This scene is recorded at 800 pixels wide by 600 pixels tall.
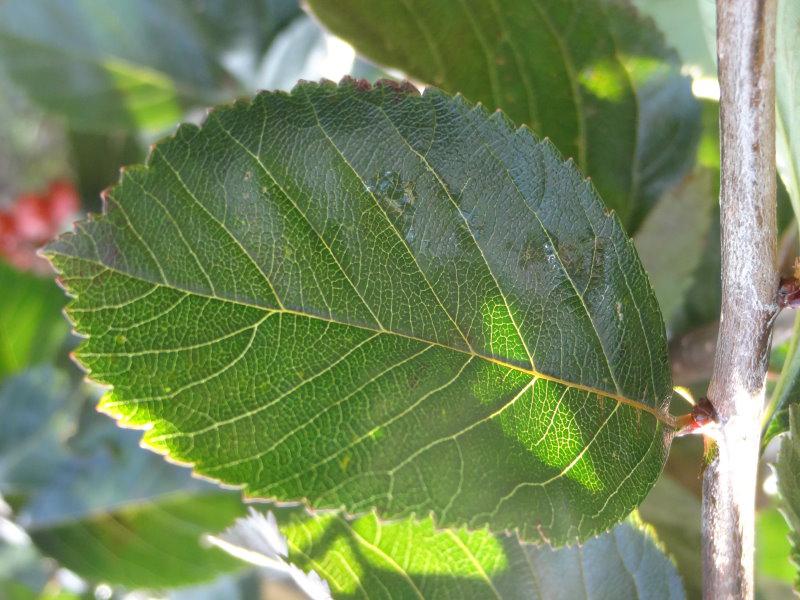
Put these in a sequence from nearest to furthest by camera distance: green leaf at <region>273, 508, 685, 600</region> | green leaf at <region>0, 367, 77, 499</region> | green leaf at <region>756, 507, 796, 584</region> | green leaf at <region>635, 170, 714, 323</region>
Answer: green leaf at <region>273, 508, 685, 600</region>
green leaf at <region>635, 170, 714, 323</region>
green leaf at <region>756, 507, 796, 584</region>
green leaf at <region>0, 367, 77, 499</region>

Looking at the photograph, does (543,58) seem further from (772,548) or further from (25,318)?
(25,318)

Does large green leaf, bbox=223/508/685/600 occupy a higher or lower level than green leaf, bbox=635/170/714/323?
lower

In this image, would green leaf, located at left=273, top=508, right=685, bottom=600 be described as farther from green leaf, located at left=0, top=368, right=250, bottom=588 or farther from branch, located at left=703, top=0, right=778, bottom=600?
green leaf, located at left=0, top=368, right=250, bottom=588

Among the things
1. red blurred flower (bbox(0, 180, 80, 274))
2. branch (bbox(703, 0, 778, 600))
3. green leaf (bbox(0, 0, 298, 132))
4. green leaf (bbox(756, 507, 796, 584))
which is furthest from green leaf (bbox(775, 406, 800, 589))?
red blurred flower (bbox(0, 180, 80, 274))

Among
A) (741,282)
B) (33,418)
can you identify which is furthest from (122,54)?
(741,282)

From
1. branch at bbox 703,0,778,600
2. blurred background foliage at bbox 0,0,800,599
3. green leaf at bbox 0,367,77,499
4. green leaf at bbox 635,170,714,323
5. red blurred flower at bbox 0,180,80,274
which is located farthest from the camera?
red blurred flower at bbox 0,180,80,274

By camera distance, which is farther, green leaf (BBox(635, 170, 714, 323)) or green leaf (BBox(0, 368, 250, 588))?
green leaf (BBox(0, 368, 250, 588))
